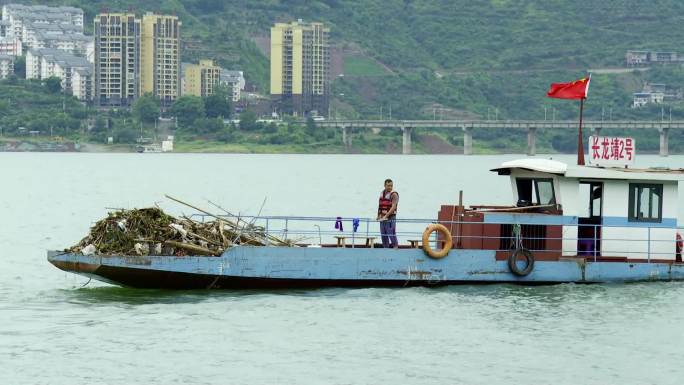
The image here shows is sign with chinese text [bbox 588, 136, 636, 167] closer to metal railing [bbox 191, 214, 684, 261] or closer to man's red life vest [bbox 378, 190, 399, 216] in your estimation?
metal railing [bbox 191, 214, 684, 261]

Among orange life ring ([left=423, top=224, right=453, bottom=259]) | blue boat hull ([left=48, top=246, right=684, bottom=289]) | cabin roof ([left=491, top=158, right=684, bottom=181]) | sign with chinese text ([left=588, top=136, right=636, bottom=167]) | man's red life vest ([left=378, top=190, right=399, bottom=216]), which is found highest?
sign with chinese text ([left=588, top=136, right=636, bottom=167])

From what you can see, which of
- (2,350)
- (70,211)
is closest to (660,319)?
(2,350)

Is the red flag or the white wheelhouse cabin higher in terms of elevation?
the red flag

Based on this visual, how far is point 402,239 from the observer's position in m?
→ 51.2

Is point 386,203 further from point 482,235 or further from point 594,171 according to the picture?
point 594,171

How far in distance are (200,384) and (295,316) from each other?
5643 millimetres

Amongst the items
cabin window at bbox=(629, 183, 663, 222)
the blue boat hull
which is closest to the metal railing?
cabin window at bbox=(629, 183, 663, 222)

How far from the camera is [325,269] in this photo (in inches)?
1256

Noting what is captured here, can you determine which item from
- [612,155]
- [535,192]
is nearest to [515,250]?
[535,192]

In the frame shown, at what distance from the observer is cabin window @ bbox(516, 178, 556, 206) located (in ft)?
109

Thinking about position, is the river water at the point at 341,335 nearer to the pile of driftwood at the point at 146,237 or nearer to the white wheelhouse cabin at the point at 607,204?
the white wheelhouse cabin at the point at 607,204

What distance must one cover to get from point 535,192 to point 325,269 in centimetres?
513

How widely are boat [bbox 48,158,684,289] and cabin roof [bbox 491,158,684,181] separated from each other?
0.02m

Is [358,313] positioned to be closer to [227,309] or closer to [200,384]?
[227,309]
